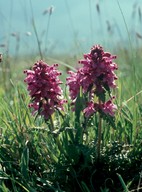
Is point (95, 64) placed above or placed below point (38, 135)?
above

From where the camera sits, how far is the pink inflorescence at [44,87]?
7.22 ft

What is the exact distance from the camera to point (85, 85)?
2.14 m

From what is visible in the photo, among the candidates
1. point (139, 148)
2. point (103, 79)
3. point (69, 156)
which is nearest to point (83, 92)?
point (103, 79)

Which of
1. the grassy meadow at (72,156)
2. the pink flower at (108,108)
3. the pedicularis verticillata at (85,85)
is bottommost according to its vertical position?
the grassy meadow at (72,156)

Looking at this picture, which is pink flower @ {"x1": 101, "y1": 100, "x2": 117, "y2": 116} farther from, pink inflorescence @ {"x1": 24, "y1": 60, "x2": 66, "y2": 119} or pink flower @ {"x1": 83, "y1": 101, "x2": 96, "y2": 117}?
Result: pink inflorescence @ {"x1": 24, "y1": 60, "x2": 66, "y2": 119}

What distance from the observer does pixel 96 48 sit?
2.16 m

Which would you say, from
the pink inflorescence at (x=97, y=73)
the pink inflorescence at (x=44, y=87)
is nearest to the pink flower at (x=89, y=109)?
the pink inflorescence at (x=97, y=73)

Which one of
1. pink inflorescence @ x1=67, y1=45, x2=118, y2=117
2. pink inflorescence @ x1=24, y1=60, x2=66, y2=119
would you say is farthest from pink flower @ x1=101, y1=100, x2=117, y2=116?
pink inflorescence @ x1=24, y1=60, x2=66, y2=119

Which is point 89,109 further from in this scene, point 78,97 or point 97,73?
point 97,73

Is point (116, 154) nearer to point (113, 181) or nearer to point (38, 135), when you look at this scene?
point (113, 181)

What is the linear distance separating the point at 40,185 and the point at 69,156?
0.19m

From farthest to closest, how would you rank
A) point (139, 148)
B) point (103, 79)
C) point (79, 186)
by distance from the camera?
point (139, 148)
point (79, 186)
point (103, 79)

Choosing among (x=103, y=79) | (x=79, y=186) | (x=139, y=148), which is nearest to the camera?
(x=103, y=79)

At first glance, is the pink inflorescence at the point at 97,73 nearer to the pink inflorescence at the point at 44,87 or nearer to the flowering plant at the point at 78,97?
the flowering plant at the point at 78,97
